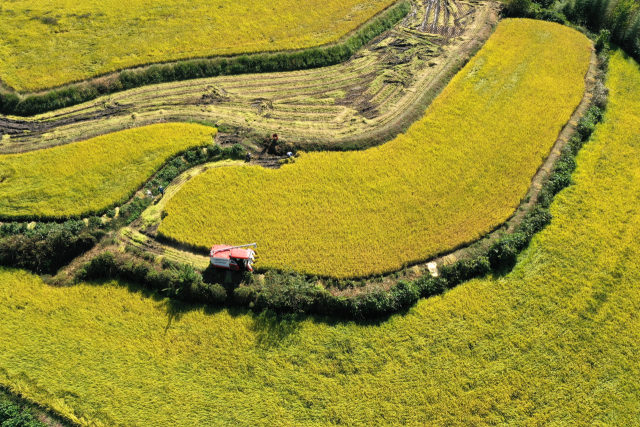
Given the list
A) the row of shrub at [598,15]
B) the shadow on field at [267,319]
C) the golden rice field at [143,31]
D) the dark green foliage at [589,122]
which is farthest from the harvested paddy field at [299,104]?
the shadow on field at [267,319]

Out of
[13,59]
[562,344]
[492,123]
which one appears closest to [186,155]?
[13,59]

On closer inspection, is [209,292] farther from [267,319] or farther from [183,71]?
[183,71]

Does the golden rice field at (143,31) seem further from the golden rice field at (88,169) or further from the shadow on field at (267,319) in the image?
the shadow on field at (267,319)

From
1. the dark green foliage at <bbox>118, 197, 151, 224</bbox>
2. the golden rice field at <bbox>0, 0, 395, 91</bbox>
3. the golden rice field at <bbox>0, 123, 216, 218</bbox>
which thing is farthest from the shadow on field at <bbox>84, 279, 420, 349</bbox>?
the golden rice field at <bbox>0, 0, 395, 91</bbox>

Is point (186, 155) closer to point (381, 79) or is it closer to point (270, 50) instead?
point (270, 50)

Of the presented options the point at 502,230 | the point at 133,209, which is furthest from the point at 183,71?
Answer: the point at 502,230

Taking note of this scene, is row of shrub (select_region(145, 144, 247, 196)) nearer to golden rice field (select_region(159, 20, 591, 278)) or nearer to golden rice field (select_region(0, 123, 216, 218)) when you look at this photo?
golden rice field (select_region(0, 123, 216, 218))

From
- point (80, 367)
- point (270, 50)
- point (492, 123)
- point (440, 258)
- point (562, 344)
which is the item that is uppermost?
point (270, 50)
